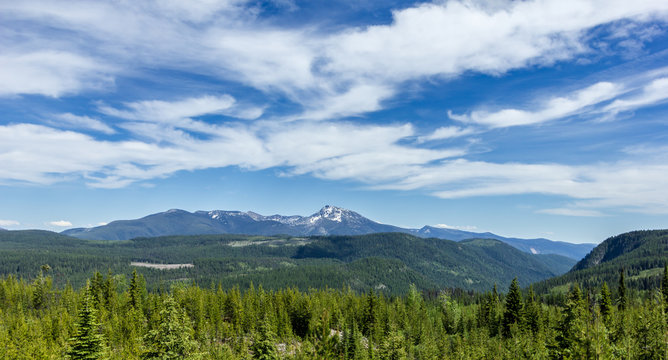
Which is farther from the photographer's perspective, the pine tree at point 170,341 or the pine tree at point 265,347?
the pine tree at point 265,347

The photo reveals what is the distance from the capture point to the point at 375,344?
122062mm

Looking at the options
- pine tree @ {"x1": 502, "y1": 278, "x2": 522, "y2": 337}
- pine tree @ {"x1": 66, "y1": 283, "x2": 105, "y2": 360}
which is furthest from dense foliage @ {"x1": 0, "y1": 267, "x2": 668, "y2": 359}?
pine tree @ {"x1": 502, "y1": 278, "x2": 522, "y2": 337}

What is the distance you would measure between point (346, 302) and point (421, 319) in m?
30.8

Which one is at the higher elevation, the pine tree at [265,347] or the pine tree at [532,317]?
the pine tree at [265,347]

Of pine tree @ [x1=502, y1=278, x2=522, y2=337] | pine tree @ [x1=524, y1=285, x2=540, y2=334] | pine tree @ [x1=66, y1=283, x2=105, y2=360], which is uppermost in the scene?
pine tree @ [x1=66, y1=283, x2=105, y2=360]

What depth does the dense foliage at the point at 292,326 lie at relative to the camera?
50188 millimetres

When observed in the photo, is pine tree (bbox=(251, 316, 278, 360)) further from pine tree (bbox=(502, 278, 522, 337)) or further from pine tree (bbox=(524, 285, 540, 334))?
pine tree (bbox=(524, 285, 540, 334))

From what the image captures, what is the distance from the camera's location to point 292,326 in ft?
432

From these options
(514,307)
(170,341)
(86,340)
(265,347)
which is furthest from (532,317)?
(86,340)

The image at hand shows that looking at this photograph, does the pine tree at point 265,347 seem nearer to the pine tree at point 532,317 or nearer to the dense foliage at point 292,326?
the dense foliage at point 292,326

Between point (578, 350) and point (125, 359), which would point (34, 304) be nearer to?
point (125, 359)

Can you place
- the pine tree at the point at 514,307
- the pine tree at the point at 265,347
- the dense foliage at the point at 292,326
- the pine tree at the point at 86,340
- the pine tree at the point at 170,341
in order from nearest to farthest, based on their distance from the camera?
1. the pine tree at the point at 170,341
2. the pine tree at the point at 86,340
3. the pine tree at the point at 265,347
4. the dense foliage at the point at 292,326
5. the pine tree at the point at 514,307

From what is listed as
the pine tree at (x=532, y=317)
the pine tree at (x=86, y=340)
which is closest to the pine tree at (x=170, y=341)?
the pine tree at (x=86, y=340)

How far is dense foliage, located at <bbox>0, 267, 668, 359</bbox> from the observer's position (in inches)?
1976
